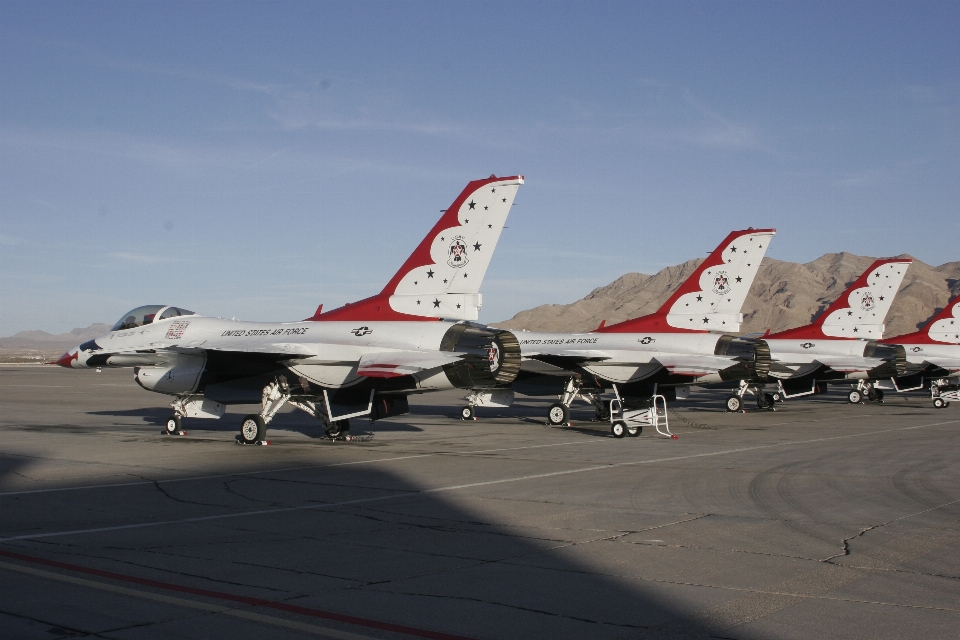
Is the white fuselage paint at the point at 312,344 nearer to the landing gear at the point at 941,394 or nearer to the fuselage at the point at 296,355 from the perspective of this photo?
the fuselage at the point at 296,355

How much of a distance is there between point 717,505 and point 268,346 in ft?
35.9

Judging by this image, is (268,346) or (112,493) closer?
(112,493)

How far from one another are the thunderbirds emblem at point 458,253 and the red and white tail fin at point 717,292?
918 cm

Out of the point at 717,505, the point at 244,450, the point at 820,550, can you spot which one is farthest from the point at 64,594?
the point at 244,450

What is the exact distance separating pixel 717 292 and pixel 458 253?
11212 mm

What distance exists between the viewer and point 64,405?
31.3m

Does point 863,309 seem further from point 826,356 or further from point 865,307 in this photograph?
point 826,356

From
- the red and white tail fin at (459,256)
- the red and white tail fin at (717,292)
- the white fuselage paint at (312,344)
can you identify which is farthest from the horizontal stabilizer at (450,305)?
the red and white tail fin at (717,292)

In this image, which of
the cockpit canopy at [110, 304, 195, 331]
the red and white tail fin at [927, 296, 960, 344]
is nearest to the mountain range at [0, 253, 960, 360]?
the red and white tail fin at [927, 296, 960, 344]

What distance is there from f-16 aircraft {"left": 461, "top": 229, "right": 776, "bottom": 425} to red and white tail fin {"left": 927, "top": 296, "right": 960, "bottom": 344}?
74.2 feet

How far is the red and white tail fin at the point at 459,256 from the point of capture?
17828 millimetres

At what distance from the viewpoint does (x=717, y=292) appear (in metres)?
26.1

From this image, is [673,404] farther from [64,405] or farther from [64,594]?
[64,594]

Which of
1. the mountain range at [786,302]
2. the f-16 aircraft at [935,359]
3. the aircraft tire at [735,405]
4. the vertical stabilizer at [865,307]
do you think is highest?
the mountain range at [786,302]
